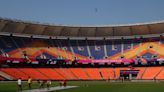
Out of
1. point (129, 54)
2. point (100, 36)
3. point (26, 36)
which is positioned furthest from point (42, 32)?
point (129, 54)

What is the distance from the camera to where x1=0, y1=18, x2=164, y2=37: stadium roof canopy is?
82.1 metres

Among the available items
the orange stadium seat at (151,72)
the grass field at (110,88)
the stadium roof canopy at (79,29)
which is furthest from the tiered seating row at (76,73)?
the grass field at (110,88)

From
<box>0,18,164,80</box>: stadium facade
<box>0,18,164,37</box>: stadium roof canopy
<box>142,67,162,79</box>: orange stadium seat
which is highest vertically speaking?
<box>0,18,164,37</box>: stadium roof canopy

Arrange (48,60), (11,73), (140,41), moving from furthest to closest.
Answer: (140,41), (48,60), (11,73)

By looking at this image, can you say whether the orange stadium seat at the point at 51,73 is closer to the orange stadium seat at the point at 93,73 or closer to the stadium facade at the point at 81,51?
the stadium facade at the point at 81,51

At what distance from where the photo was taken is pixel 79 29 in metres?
87.5

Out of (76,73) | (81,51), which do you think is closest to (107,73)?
(76,73)

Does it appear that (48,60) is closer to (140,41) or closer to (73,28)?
(73,28)

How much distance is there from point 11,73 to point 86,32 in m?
24.9

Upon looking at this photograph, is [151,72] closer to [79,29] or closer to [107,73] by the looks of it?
[107,73]

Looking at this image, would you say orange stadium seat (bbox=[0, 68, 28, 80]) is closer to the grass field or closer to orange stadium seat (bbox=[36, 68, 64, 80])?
orange stadium seat (bbox=[36, 68, 64, 80])

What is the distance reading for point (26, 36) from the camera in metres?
84.8

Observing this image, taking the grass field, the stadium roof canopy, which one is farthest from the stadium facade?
the grass field

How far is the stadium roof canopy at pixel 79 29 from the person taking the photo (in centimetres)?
8206
